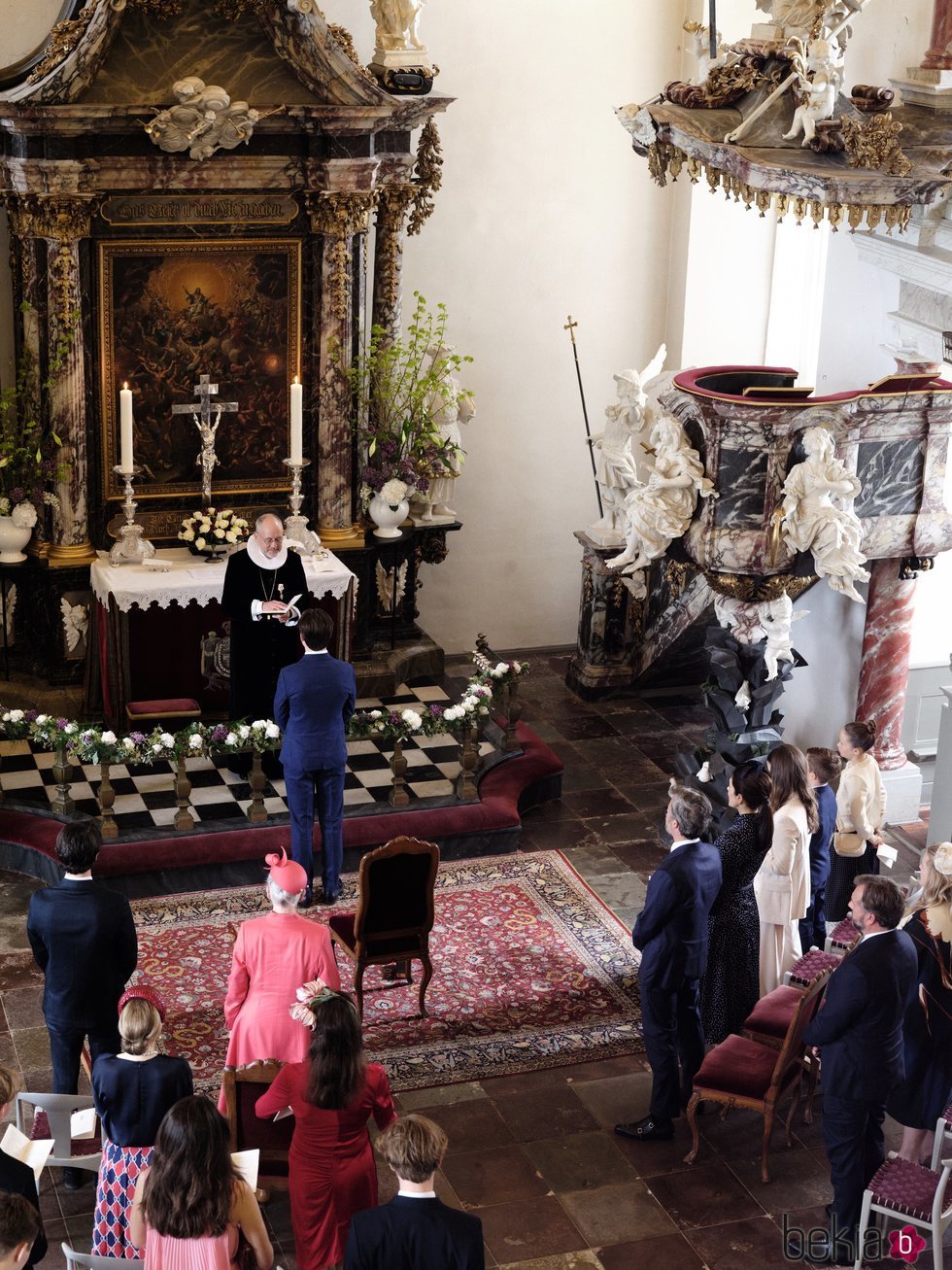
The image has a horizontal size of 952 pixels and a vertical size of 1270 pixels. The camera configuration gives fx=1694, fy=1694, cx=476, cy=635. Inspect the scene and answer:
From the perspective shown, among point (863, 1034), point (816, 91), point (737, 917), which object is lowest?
point (737, 917)

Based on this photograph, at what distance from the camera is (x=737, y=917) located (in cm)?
785

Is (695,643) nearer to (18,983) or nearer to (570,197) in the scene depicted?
(570,197)

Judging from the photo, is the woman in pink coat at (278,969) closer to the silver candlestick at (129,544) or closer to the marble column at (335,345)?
the silver candlestick at (129,544)

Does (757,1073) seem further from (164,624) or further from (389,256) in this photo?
(389,256)

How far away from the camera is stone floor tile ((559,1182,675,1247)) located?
6.93 meters

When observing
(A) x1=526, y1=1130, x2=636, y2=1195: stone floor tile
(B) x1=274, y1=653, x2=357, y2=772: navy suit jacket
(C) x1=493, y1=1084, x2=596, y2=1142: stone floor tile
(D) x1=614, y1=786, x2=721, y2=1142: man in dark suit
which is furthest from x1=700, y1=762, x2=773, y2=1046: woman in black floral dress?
(B) x1=274, y1=653, x2=357, y2=772: navy suit jacket

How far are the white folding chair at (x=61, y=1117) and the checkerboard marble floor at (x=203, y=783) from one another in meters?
3.35

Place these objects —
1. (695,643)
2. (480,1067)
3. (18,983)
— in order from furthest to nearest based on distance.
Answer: (695,643), (18,983), (480,1067)

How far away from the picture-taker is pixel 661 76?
13.1 m

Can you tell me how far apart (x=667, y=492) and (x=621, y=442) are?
2.32m

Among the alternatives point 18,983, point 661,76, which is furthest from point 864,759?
point 661,76

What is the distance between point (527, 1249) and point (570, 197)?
8.63 meters

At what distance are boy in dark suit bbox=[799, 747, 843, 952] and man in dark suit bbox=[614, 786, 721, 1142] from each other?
3.43ft

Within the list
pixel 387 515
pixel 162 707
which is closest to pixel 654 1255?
pixel 162 707
